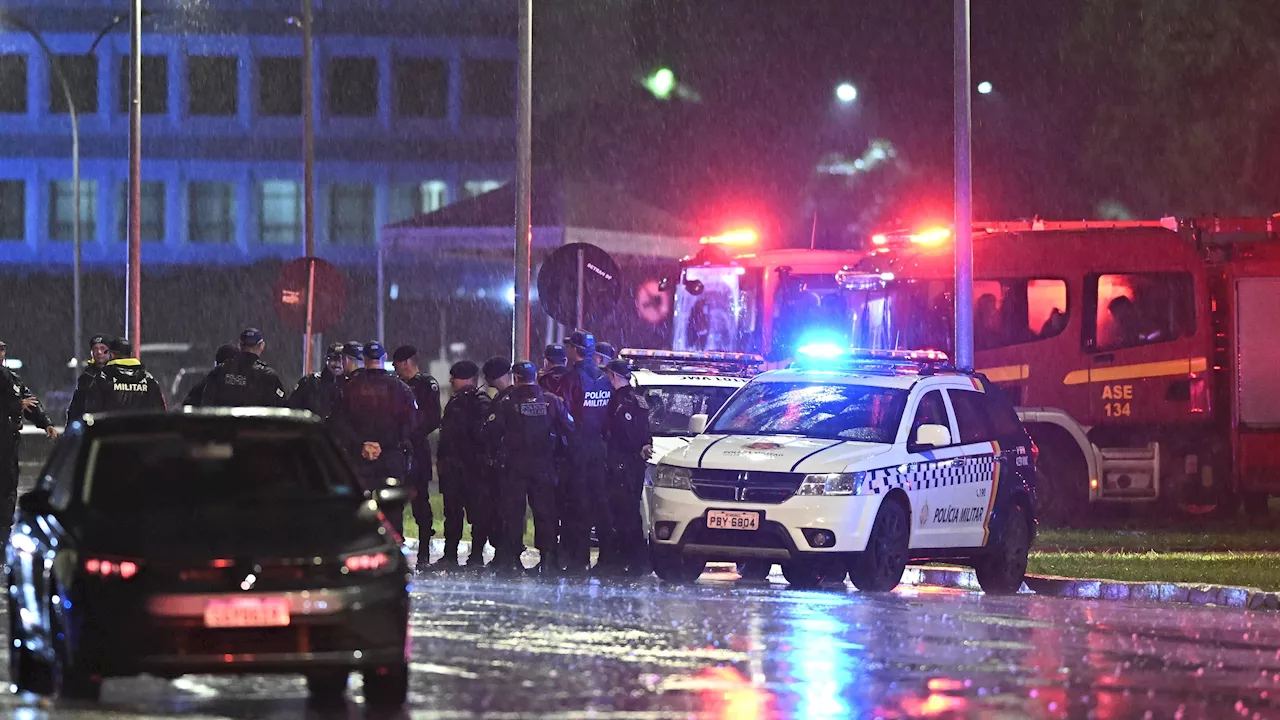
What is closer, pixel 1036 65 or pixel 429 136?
pixel 1036 65

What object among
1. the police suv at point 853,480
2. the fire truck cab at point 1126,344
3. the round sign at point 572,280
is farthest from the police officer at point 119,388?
the fire truck cab at point 1126,344

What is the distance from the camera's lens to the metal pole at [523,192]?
23922 mm

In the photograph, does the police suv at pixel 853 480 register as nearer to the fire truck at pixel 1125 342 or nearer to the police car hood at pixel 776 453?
the police car hood at pixel 776 453

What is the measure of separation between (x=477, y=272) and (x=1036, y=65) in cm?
1168

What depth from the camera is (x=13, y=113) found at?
67.6 meters

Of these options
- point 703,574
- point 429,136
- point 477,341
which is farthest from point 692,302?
point 429,136

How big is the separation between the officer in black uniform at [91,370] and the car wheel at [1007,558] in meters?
7.23

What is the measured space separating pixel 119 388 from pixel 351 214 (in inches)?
1905

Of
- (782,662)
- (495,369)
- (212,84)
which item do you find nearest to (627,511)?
(495,369)

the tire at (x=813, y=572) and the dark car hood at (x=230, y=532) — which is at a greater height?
the dark car hood at (x=230, y=532)

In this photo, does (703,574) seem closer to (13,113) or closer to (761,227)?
(761,227)

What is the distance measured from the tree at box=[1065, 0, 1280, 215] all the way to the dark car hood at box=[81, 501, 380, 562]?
25.4 meters

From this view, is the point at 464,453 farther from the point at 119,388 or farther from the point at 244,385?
the point at 119,388

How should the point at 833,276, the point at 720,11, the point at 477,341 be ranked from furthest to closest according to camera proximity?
the point at 477,341 → the point at 720,11 → the point at 833,276
